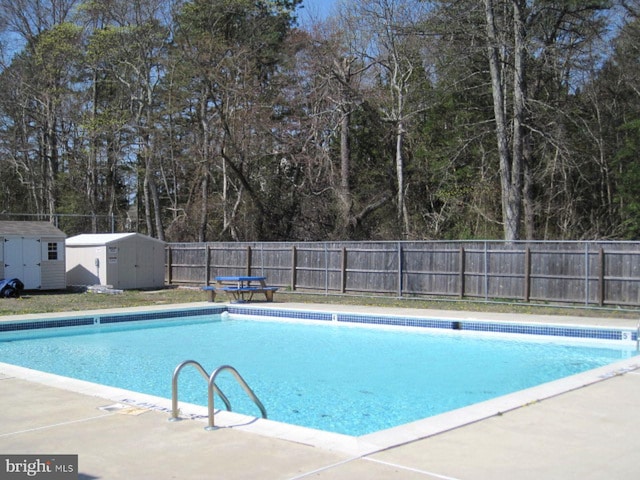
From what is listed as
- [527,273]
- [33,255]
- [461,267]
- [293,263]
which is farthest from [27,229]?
[527,273]

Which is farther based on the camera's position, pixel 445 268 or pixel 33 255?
pixel 33 255

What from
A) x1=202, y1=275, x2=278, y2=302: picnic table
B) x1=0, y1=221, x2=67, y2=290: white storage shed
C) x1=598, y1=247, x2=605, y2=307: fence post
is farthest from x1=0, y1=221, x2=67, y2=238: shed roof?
x1=598, y1=247, x2=605, y2=307: fence post

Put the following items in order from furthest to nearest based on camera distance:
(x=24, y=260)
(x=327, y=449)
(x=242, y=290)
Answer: (x=24, y=260) < (x=242, y=290) < (x=327, y=449)

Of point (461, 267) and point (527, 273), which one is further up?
point (461, 267)

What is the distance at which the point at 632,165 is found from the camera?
25.5 m

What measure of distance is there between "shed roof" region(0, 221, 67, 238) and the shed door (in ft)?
0.68

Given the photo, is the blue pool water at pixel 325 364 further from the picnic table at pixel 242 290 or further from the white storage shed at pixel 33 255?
the white storage shed at pixel 33 255

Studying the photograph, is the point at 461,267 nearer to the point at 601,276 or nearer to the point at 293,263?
the point at 601,276

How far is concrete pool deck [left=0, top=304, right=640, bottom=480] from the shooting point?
13.6ft

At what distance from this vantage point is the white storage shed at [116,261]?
74.6 feet

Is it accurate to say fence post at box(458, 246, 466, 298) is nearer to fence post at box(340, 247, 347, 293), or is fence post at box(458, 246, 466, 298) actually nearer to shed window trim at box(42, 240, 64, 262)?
fence post at box(340, 247, 347, 293)

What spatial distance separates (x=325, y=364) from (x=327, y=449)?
593 cm

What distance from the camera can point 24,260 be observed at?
21.8 metres

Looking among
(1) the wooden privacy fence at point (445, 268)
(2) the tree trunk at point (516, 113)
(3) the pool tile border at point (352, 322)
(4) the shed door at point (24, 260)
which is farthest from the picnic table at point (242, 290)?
(2) the tree trunk at point (516, 113)
